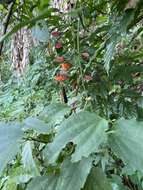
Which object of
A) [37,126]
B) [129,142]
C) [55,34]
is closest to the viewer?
[129,142]

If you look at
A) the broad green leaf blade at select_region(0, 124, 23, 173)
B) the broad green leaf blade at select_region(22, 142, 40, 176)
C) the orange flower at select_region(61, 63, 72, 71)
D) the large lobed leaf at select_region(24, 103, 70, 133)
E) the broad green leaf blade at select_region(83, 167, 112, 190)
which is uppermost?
the orange flower at select_region(61, 63, 72, 71)

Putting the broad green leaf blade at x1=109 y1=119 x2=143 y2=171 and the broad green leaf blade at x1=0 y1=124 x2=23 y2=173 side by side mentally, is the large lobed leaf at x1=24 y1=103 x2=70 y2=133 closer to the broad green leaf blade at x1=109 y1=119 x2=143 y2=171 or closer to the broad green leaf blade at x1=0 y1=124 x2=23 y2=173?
the broad green leaf blade at x1=0 y1=124 x2=23 y2=173

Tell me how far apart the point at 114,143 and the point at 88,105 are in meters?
0.24

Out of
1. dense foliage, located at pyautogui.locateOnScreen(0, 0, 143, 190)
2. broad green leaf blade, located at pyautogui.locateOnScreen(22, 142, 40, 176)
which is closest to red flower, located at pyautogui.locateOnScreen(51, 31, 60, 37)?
dense foliage, located at pyautogui.locateOnScreen(0, 0, 143, 190)

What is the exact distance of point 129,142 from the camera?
448 mm

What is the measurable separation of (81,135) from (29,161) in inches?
4.7

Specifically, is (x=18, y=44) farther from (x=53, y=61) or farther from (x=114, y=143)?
(x=114, y=143)

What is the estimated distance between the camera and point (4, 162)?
18.3 inches

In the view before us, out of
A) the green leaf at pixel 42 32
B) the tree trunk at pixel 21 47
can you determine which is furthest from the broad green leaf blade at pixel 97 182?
the tree trunk at pixel 21 47

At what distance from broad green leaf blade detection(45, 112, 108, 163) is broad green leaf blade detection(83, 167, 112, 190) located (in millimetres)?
62

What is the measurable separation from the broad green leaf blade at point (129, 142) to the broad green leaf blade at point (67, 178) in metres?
0.06

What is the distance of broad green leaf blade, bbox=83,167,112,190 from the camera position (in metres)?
0.50

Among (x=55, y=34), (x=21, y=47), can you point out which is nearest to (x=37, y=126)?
(x=55, y=34)

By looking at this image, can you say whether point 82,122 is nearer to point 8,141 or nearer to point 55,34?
point 8,141
